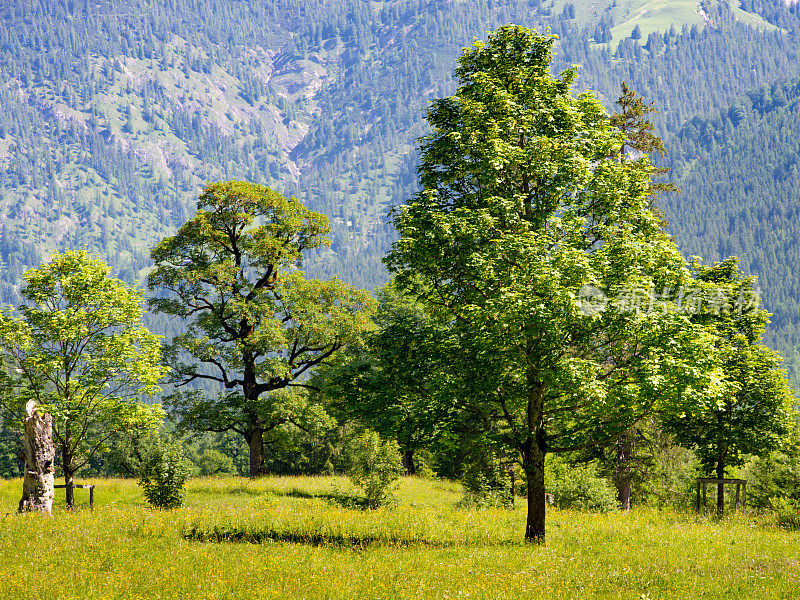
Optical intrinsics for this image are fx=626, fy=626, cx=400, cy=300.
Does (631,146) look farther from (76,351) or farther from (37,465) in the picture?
(37,465)

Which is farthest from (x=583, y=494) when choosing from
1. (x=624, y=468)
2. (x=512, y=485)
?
(x=512, y=485)

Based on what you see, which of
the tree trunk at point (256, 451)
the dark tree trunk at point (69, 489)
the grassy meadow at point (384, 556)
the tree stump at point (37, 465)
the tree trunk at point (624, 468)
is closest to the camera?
the grassy meadow at point (384, 556)

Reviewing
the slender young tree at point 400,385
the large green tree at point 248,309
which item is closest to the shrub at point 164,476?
the slender young tree at point 400,385

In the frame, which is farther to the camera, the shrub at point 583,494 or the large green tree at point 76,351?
the shrub at point 583,494

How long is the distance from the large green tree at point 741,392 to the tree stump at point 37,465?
22.5 meters

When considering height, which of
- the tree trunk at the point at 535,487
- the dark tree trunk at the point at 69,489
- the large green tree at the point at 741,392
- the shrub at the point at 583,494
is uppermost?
the large green tree at the point at 741,392

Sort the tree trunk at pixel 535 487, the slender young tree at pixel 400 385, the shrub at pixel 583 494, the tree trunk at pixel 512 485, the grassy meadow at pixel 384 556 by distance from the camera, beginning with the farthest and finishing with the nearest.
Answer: the shrub at pixel 583 494 → the tree trunk at pixel 512 485 → the tree trunk at pixel 535 487 → the slender young tree at pixel 400 385 → the grassy meadow at pixel 384 556

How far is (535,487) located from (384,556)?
499 centimetres

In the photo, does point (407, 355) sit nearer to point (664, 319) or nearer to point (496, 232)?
point (496, 232)

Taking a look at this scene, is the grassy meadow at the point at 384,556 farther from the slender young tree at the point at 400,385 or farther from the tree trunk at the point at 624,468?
the tree trunk at the point at 624,468

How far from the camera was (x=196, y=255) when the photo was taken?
39125 mm

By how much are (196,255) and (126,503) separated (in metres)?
16.1

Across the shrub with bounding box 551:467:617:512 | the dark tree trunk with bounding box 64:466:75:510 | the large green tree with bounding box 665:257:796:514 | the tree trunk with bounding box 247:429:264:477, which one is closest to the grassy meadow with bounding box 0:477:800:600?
the dark tree trunk with bounding box 64:466:75:510

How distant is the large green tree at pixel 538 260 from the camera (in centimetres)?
1597
